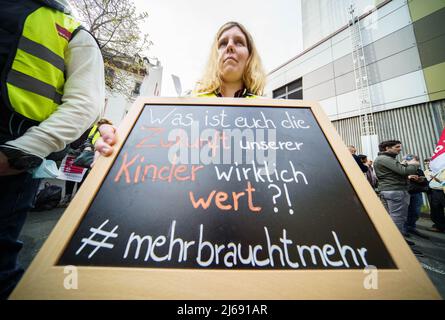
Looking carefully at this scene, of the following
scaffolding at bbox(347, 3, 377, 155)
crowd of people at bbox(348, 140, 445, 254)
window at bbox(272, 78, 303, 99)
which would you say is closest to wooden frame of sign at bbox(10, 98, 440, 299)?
crowd of people at bbox(348, 140, 445, 254)

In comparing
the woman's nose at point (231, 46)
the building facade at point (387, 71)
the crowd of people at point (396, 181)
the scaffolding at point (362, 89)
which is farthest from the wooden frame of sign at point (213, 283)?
the scaffolding at point (362, 89)

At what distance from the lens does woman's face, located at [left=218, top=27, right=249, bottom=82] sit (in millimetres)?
1559

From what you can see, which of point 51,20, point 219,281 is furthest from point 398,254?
point 51,20

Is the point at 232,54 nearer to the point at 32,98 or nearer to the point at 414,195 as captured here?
the point at 32,98

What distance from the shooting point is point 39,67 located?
99 cm

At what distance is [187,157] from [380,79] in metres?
9.21

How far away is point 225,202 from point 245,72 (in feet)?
4.56

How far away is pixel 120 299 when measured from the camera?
0.50 metres

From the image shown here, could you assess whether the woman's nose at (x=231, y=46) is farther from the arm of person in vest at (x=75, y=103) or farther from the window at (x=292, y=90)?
the window at (x=292, y=90)

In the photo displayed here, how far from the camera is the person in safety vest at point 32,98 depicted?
90 centimetres

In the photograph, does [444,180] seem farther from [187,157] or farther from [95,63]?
[95,63]

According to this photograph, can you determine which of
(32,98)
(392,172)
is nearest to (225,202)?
(32,98)

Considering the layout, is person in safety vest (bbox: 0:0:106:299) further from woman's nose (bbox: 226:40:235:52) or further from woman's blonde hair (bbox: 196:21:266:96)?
woman's nose (bbox: 226:40:235:52)

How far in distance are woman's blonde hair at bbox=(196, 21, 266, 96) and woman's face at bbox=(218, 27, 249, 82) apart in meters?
0.05
